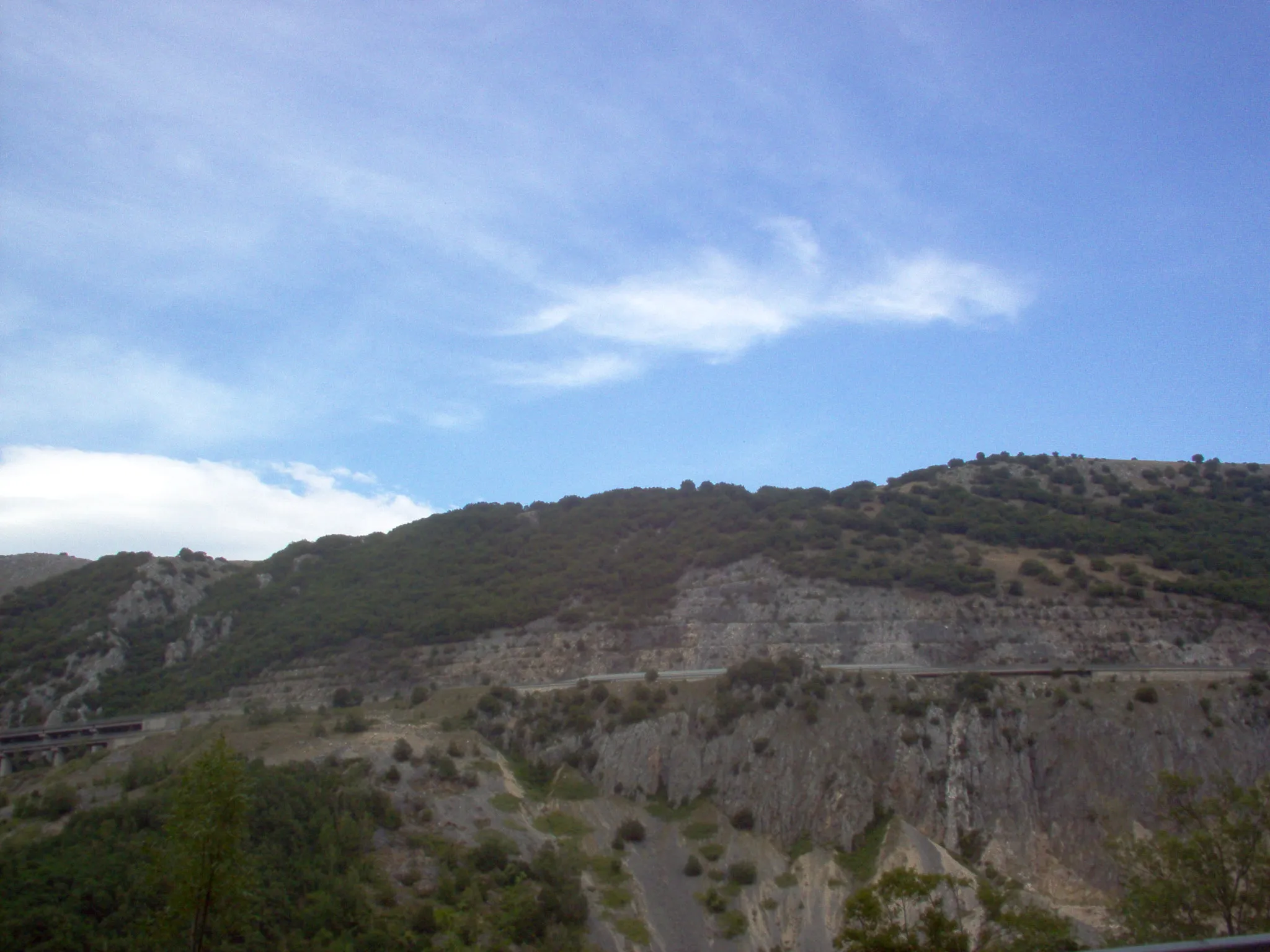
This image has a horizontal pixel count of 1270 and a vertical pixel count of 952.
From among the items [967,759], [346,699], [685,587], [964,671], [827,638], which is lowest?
[967,759]

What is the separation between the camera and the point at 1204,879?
1953 centimetres

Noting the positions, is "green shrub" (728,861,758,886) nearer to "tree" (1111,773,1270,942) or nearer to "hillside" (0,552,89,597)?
"tree" (1111,773,1270,942)

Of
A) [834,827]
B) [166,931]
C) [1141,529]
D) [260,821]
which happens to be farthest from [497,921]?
[1141,529]

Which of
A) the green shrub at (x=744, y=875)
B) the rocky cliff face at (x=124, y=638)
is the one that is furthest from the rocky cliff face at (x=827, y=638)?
the green shrub at (x=744, y=875)

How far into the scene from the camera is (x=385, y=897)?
28.0 m

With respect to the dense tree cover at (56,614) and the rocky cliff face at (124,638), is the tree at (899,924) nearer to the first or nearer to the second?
the rocky cliff face at (124,638)

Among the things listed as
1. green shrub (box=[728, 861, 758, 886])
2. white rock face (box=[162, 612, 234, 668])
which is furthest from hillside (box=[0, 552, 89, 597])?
green shrub (box=[728, 861, 758, 886])

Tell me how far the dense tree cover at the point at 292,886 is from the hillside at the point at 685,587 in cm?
2145

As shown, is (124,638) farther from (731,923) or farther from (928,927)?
(928,927)

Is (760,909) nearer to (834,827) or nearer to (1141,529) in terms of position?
(834,827)

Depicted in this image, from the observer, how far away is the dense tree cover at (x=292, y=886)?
21.0 m

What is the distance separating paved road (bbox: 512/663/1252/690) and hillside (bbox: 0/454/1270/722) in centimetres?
236

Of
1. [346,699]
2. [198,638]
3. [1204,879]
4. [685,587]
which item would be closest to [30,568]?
[198,638]

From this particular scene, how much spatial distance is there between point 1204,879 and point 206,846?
19302 millimetres
